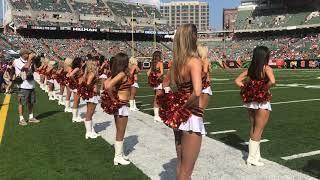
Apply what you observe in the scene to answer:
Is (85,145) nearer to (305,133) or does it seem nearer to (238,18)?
(305,133)

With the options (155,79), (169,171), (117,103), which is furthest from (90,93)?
(169,171)

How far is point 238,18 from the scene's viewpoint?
79500 millimetres

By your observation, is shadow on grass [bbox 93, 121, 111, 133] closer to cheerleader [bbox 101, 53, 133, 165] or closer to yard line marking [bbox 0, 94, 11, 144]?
yard line marking [bbox 0, 94, 11, 144]

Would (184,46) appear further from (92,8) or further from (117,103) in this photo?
(92,8)

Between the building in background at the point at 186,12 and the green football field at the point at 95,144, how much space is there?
16159cm

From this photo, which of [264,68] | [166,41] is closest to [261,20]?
[166,41]

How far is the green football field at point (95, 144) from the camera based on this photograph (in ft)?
20.5

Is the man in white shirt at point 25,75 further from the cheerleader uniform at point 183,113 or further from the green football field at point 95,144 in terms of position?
the cheerleader uniform at point 183,113

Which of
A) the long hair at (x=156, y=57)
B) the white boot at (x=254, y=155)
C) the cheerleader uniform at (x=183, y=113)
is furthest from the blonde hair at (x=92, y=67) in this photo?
the cheerleader uniform at (x=183, y=113)

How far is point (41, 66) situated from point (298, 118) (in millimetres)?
13297

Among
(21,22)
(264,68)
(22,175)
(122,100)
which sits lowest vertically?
(22,175)

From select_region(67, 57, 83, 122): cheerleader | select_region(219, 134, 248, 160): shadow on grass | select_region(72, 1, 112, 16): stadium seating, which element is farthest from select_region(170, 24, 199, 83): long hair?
select_region(72, 1, 112, 16): stadium seating

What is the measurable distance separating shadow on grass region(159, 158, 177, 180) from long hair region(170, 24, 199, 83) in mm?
2164

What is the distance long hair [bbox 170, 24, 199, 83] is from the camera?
160 inches
